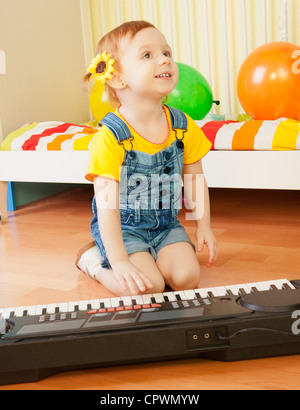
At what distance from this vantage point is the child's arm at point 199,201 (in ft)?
3.75

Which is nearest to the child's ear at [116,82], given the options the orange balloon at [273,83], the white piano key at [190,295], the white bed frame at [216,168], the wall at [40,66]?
the white piano key at [190,295]

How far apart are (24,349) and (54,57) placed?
69.9 inches

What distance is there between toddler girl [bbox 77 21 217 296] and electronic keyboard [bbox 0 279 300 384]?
0.21 m

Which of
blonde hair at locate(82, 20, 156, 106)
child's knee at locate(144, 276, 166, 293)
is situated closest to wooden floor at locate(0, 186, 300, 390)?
child's knee at locate(144, 276, 166, 293)

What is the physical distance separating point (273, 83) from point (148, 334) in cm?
117

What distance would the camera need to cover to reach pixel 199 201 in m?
1.18

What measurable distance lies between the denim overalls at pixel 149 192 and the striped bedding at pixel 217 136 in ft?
1.35

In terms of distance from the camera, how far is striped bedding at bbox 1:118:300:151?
1.49 meters

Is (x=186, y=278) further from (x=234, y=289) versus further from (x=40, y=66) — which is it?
(x=40, y=66)

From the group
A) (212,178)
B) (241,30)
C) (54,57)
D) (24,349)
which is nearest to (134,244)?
(24,349)

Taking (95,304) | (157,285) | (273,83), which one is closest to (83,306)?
(95,304)

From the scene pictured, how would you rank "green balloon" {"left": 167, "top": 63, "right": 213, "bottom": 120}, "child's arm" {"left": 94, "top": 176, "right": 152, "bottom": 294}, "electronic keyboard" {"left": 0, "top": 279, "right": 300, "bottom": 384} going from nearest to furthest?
"electronic keyboard" {"left": 0, "top": 279, "right": 300, "bottom": 384}
"child's arm" {"left": 94, "top": 176, "right": 152, "bottom": 294}
"green balloon" {"left": 167, "top": 63, "right": 213, "bottom": 120}

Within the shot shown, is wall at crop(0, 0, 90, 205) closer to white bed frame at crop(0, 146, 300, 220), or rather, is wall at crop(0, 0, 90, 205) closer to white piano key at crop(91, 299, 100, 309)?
white bed frame at crop(0, 146, 300, 220)

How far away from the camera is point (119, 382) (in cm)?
76
